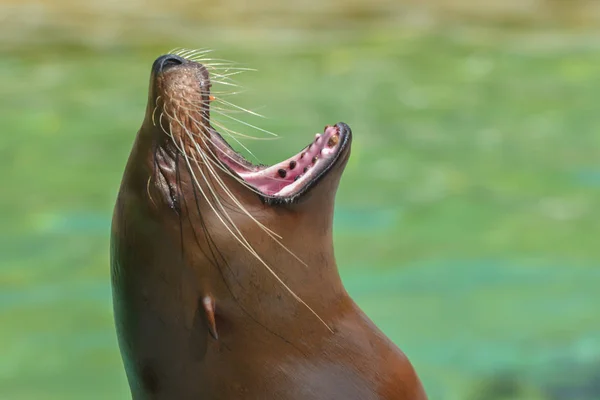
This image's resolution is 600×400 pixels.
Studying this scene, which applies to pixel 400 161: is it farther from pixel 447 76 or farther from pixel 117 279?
pixel 117 279

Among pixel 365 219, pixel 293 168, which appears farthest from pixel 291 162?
pixel 365 219

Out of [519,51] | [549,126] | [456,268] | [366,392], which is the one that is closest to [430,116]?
[549,126]

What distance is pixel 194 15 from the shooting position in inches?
581

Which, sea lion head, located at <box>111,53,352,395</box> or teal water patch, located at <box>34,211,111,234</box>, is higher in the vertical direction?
teal water patch, located at <box>34,211,111,234</box>

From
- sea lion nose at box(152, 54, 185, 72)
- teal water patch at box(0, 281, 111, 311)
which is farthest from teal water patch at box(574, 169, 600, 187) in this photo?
sea lion nose at box(152, 54, 185, 72)

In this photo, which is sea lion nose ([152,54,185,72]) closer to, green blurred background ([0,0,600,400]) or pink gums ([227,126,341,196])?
pink gums ([227,126,341,196])

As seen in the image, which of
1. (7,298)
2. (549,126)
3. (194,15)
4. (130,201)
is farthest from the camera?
(194,15)

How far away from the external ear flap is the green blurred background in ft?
3.48

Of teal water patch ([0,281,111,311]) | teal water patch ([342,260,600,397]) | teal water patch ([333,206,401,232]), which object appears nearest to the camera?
teal water patch ([342,260,600,397])

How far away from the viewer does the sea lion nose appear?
306cm

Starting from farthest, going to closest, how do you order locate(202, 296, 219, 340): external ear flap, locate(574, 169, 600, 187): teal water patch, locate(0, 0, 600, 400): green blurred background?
locate(574, 169, 600, 187): teal water patch
locate(0, 0, 600, 400): green blurred background
locate(202, 296, 219, 340): external ear flap

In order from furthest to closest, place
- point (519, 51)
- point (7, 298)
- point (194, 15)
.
→ 1. point (194, 15)
2. point (519, 51)
3. point (7, 298)

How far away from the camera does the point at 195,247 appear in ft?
9.71

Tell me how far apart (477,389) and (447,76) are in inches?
264
